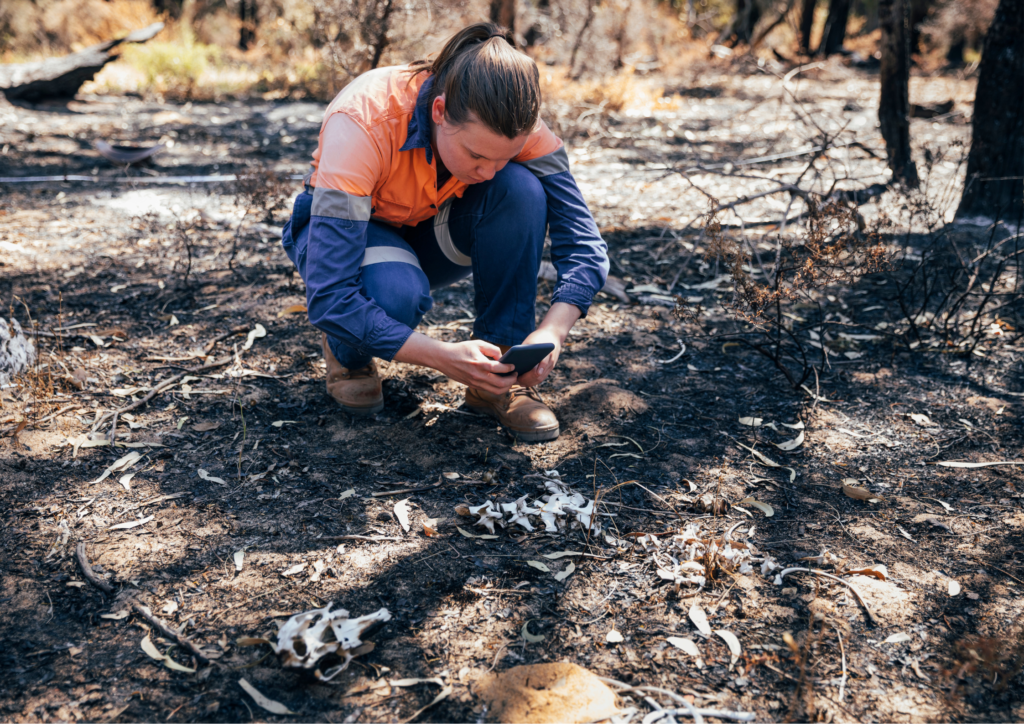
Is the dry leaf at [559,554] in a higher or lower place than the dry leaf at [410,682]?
higher

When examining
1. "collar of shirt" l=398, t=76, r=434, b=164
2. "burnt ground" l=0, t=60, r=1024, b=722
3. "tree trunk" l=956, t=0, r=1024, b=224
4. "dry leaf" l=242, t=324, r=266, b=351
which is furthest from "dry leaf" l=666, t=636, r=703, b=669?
"tree trunk" l=956, t=0, r=1024, b=224

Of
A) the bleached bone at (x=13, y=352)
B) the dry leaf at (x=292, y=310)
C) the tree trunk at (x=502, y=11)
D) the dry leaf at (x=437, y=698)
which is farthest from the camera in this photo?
the tree trunk at (x=502, y=11)

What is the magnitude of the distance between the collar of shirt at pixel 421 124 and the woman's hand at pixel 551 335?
643mm

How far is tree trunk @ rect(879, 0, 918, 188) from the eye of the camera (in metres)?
4.81

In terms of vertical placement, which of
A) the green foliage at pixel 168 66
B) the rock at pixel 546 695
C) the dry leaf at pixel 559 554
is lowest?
the rock at pixel 546 695

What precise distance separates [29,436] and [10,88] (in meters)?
8.11

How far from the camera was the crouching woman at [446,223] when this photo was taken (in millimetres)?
2006

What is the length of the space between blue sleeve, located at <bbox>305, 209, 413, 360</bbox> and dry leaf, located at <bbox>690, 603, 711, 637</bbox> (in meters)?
1.05

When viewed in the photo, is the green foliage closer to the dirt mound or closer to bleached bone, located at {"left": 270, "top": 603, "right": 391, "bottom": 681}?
the dirt mound

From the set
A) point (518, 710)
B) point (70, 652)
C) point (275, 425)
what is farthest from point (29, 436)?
point (518, 710)

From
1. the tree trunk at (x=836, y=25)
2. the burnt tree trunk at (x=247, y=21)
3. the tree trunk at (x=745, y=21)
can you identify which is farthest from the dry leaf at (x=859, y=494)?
the burnt tree trunk at (x=247, y=21)

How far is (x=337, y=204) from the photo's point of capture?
6.77ft

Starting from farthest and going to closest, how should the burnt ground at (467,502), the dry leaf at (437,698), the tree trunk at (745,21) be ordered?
the tree trunk at (745,21)
the burnt ground at (467,502)
the dry leaf at (437,698)

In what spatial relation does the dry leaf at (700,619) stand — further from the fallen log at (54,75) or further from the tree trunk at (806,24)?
the tree trunk at (806,24)
